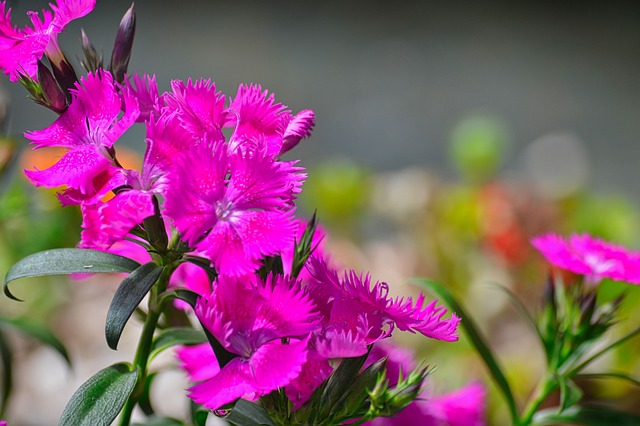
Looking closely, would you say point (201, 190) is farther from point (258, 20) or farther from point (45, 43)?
Result: point (258, 20)

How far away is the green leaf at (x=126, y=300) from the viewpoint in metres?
0.32

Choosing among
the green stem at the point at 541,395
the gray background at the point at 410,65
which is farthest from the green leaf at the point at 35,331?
the gray background at the point at 410,65

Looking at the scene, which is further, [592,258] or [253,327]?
[592,258]

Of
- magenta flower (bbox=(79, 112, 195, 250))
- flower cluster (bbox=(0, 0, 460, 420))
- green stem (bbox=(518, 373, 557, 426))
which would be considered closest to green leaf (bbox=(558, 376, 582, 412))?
green stem (bbox=(518, 373, 557, 426))

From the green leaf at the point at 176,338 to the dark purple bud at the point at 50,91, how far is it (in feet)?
0.41

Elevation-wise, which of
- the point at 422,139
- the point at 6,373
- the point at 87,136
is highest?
the point at 422,139

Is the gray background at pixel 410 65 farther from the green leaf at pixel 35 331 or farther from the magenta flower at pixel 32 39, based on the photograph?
the magenta flower at pixel 32 39

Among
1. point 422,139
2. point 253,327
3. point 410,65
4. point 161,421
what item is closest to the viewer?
point 253,327

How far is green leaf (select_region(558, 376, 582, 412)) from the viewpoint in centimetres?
48

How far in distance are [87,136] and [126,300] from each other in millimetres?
68

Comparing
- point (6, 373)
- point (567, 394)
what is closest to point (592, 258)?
point (567, 394)

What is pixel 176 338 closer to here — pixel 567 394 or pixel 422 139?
pixel 567 394

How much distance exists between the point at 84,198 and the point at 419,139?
2.29 metres

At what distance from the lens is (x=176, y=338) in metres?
0.40
